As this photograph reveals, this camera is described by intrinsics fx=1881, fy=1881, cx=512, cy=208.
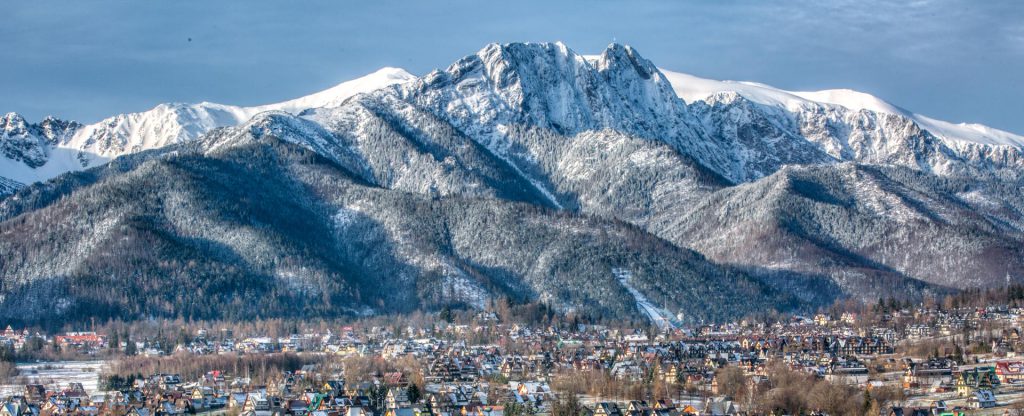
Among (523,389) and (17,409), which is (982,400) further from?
(17,409)

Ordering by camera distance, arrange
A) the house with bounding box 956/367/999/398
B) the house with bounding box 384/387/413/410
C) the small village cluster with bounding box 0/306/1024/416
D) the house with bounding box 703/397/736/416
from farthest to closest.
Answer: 1. the house with bounding box 384/387/413/410
2. the house with bounding box 956/367/999/398
3. the small village cluster with bounding box 0/306/1024/416
4. the house with bounding box 703/397/736/416

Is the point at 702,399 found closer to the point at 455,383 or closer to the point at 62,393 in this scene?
the point at 455,383

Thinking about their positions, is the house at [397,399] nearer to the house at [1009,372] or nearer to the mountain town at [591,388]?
the mountain town at [591,388]

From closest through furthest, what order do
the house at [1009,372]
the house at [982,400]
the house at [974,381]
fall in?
the house at [982,400] < the house at [974,381] < the house at [1009,372]

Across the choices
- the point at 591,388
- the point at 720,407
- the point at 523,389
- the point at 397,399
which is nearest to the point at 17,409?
the point at 397,399

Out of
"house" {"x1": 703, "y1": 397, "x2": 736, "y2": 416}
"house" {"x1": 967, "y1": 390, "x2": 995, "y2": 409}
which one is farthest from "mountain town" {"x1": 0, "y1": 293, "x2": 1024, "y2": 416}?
"house" {"x1": 703, "y1": 397, "x2": 736, "y2": 416}

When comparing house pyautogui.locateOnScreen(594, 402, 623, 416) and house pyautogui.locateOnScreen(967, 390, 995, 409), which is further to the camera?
house pyautogui.locateOnScreen(594, 402, 623, 416)

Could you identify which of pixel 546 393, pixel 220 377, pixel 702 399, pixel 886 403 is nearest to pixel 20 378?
pixel 220 377

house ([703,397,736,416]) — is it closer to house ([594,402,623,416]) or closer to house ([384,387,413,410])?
house ([594,402,623,416])

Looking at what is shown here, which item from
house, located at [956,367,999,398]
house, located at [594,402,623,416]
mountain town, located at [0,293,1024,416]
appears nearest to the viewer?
house, located at [594,402,623,416]

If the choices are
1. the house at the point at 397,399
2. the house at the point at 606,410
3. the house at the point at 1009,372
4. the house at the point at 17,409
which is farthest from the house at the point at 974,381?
the house at the point at 17,409

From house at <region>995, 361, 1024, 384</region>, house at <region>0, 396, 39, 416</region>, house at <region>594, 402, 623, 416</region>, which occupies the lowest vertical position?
house at <region>594, 402, 623, 416</region>
